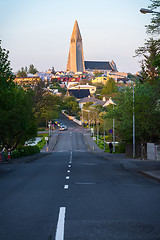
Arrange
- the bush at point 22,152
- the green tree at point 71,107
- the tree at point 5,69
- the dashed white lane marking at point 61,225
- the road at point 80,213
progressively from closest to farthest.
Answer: the dashed white lane marking at point 61,225 < the road at point 80,213 < the tree at point 5,69 < the bush at point 22,152 < the green tree at point 71,107

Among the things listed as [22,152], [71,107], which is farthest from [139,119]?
[71,107]

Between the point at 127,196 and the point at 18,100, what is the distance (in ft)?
132

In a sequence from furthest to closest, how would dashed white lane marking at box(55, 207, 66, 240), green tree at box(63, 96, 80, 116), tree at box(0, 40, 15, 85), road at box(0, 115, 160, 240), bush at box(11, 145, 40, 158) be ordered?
green tree at box(63, 96, 80, 116) → bush at box(11, 145, 40, 158) → tree at box(0, 40, 15, 85) → road at box(0, 115, 160, 240) → dashed white lane marking at box(55, 207, 66, 240)

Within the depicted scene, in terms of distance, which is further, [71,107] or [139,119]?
[71,107]

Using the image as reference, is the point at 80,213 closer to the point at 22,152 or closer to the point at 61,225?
the point at 61,225

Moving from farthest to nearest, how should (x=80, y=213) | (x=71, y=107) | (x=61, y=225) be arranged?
(x=71, y=107), (x=80, y=213), (x=61, y=225)

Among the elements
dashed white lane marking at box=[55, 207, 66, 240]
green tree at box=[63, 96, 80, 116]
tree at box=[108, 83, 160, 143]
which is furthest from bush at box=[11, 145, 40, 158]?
green tree at box=[63, 96, 80, 116]

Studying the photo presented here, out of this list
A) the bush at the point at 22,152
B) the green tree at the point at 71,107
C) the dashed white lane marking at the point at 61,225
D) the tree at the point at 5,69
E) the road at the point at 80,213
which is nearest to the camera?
the dashed white lane marking at the point at 61,225

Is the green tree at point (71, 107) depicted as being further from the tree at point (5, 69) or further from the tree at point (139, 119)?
the tree at point (5, 69)

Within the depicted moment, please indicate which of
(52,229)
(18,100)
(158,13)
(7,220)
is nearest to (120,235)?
(52,229)

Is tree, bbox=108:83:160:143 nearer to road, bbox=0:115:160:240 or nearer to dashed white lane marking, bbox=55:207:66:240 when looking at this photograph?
road, bbox=0:115:160:240

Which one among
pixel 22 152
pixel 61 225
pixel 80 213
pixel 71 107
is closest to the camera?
pixel 61 225

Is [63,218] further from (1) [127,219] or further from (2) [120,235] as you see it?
(2) [120,235]

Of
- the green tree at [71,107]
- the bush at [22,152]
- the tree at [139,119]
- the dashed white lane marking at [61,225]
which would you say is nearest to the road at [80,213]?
the dashed white lane marking at [61,225]
